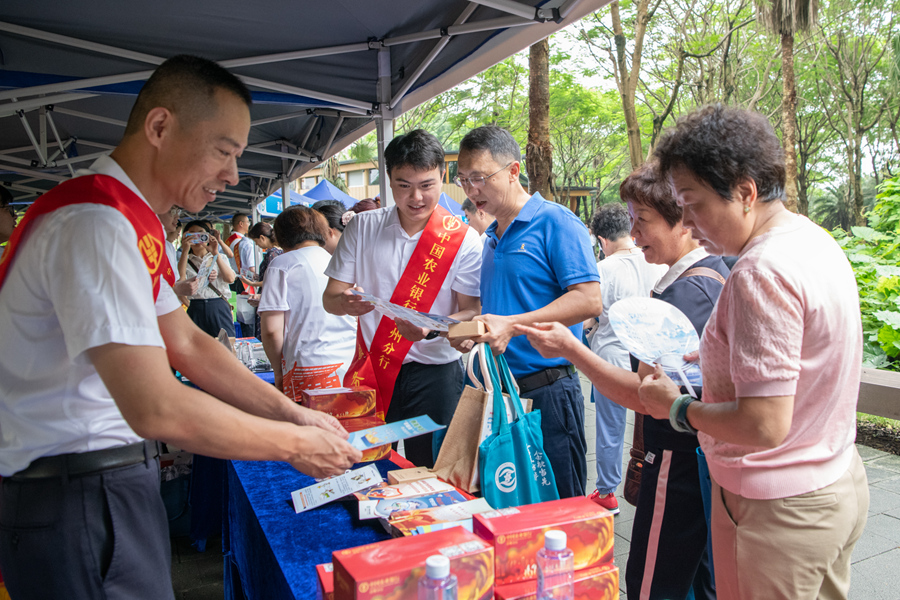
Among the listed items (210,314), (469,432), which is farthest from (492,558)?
(210,314)

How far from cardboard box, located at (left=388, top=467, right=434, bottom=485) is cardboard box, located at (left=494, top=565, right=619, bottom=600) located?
2.34 ft

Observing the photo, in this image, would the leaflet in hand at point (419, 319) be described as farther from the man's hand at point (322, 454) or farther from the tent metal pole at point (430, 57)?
the tent metal pole at point (430, 57)

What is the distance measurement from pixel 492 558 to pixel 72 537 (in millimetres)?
859

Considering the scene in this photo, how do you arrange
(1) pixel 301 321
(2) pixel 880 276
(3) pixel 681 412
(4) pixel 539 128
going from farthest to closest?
(4) pixel 539 128, (2) pixel 880 276, (1) pixel 301 321, (3) pixel 681 412

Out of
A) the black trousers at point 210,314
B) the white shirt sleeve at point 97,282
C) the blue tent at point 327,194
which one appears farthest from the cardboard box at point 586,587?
the blue tent at point 327,194

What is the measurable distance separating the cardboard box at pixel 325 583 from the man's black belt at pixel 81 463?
47cm

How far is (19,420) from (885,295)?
7105 mm

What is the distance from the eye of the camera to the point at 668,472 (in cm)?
173

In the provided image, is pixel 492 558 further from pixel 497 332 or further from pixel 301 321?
pixel 301 321

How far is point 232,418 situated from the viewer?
1.17m

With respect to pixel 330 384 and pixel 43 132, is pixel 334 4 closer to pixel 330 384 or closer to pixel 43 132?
pixel 330 384

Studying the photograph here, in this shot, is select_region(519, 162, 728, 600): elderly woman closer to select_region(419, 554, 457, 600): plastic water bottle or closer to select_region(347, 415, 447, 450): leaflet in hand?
select_region(347, 415, 447, 450): leaflet in hand

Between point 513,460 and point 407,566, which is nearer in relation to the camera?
point 407,566

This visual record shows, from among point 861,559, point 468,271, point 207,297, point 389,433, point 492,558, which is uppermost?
point 468,271
